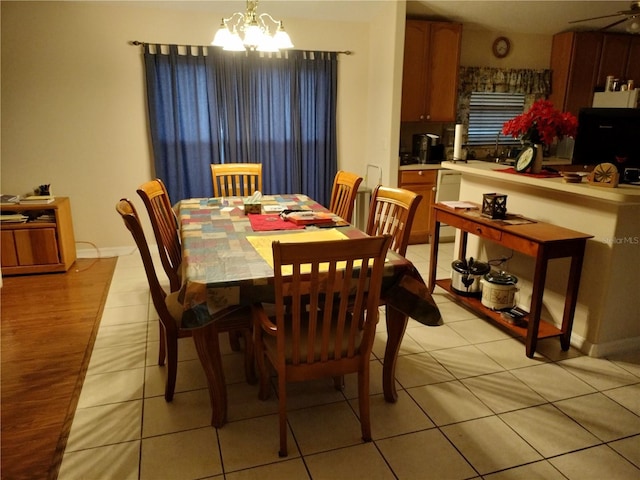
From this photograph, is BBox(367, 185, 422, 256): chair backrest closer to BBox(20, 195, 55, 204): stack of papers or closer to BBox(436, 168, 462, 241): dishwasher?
BBox(436, 168, 462, 241): dishwasher

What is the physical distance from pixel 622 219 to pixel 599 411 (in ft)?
3.32

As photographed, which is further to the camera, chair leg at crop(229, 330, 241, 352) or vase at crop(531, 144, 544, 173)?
vase at crop(531, 144, 544, 173)

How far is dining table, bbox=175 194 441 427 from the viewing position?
1.66 meters

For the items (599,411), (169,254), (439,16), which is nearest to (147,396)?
(169,254)

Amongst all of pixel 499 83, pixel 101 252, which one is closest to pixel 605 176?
pixel 499 83

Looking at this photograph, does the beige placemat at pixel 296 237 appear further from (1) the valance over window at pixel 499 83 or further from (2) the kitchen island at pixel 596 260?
(1) the valance over window at pixel 499 83

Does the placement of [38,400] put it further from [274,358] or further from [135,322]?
[274,358]

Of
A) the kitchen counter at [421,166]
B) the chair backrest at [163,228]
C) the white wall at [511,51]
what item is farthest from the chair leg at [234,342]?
the white wall at [511,51]

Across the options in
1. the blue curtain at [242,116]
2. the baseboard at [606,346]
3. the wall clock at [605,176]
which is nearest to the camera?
the wall clock at [605,176]

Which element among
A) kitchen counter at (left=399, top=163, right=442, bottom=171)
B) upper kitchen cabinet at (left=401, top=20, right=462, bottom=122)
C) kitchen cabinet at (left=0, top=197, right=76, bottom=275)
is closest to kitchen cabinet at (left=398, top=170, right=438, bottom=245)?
kitchen counter at (left=399, top=163, right=442, bottom=171)

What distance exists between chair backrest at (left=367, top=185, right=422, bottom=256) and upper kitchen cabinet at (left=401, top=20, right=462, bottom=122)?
7.87ft

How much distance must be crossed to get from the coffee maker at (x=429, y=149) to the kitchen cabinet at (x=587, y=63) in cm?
165

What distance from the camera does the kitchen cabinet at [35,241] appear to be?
147 inches

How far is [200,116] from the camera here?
4.34 metres
